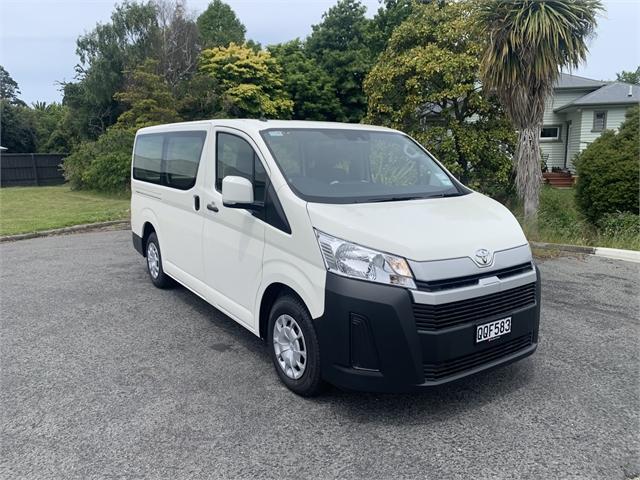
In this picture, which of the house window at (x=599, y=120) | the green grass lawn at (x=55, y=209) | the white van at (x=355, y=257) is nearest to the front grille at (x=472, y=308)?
the white van at (x=355, y=257)

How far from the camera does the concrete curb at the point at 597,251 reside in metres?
7.53

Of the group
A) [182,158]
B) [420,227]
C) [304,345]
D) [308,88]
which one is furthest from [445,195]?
[308,88]

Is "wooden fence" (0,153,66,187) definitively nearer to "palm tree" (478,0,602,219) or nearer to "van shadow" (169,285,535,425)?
"palm tree" (478,0,602,219)

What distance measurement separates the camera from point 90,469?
8.81 ft

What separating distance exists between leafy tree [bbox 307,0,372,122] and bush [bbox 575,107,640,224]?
19.1 m

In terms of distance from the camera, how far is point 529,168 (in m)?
9.27

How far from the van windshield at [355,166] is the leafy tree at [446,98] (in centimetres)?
795

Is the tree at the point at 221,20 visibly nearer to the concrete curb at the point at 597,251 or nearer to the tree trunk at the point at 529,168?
the tree trunk at the point at 529,168

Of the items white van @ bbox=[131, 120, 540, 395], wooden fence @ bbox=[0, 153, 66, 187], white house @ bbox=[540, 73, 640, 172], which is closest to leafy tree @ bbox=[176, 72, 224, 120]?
wooden fence @ bbox=[0, 153, 66, 187]

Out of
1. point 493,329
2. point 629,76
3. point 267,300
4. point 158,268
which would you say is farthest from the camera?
point 629,76

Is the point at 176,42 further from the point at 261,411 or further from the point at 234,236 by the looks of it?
the point at 261,411

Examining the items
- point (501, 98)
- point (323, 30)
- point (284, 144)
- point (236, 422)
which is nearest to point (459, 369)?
point (236, 422)

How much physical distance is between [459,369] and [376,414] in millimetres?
628

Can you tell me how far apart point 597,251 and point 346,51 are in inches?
912
